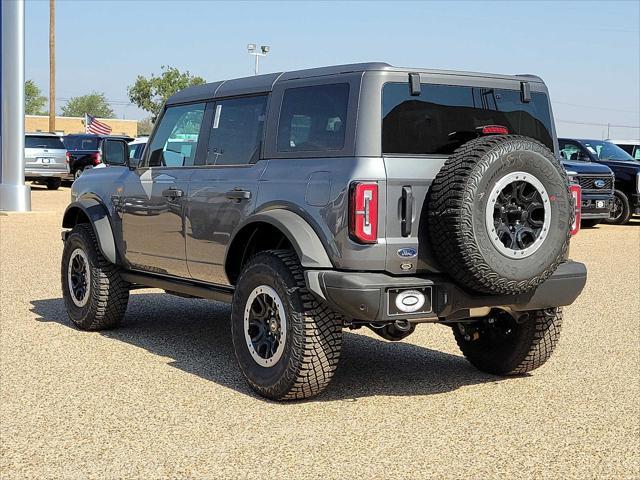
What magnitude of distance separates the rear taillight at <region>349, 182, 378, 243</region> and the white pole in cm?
1785

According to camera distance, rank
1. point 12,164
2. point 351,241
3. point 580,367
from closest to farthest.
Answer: point 351,241
point 580,367
point 12,164

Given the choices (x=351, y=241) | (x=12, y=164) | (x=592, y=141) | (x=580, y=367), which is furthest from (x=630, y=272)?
(x=12, y=164)

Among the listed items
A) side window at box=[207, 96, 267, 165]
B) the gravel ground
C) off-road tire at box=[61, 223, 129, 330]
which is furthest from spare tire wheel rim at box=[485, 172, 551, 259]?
off-road tire at box=[61, 223, 129, 330]

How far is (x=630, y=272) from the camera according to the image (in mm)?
13914

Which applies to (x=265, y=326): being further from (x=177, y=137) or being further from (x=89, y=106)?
(x=89, y=106)

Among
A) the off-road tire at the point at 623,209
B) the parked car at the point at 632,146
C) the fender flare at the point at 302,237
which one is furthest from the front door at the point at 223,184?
the parked car at the point at 632,146

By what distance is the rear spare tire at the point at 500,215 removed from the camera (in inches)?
224

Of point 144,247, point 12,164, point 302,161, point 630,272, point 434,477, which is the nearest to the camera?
point 434,477

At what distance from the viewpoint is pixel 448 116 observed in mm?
6266

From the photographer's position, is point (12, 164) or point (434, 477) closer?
point (434, 477)

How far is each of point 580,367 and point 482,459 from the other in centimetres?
262

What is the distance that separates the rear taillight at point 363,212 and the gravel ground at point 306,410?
1.06m

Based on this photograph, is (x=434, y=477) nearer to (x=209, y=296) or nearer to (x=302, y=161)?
(x=302, y=161)

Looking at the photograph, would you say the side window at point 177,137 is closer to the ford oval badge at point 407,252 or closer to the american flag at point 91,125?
the ford oval badge at point 407,252
